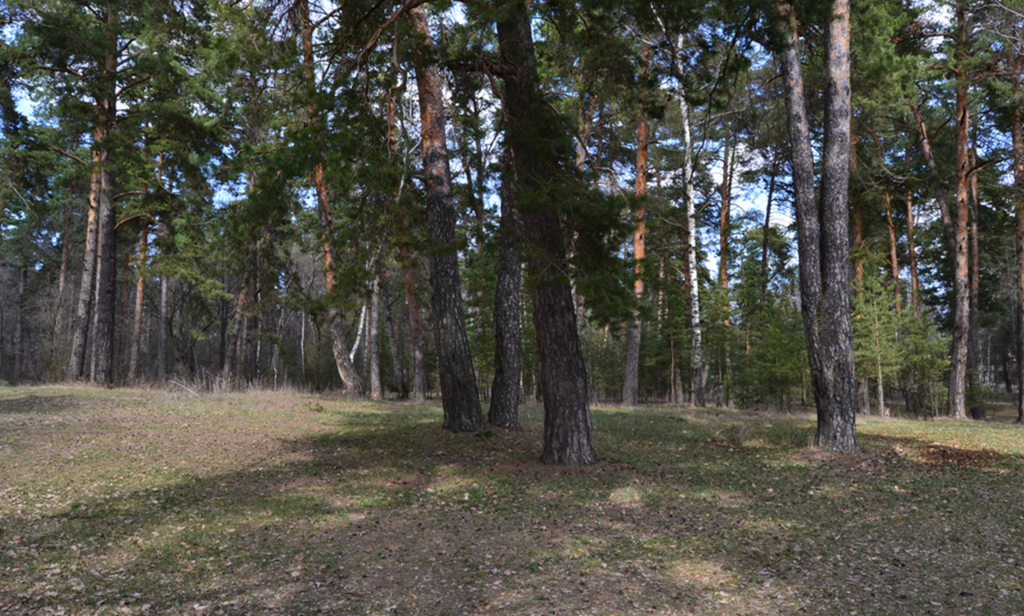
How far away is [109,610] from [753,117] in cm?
1108

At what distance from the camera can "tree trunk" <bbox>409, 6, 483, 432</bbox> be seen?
29.2 feet

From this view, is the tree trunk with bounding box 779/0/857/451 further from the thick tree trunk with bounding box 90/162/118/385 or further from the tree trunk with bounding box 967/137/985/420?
the thick tree trunk with bounding box 90/162/118/385

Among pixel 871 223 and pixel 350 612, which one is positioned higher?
pixel 871 223

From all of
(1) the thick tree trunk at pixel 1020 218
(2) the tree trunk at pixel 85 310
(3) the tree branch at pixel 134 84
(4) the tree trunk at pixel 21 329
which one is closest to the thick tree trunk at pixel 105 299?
(2) the tree trunk at pixel 85 310

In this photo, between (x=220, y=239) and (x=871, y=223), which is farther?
(x=871, y=223)

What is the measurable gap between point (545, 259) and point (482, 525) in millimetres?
2989

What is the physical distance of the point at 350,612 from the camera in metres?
A: 3.58

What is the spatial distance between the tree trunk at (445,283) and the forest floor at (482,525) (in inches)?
22.1

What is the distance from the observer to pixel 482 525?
5234mm

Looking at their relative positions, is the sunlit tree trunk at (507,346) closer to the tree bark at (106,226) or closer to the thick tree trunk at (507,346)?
the thick tree trunk at (507,346)

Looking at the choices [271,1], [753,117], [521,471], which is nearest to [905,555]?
[521,471]

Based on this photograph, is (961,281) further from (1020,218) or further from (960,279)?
(1020,218)

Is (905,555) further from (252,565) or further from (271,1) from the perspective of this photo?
(271,1)

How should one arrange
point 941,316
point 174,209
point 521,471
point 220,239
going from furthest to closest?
point 941,316
point 174,209
point 220,239
point 521,471
